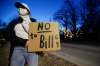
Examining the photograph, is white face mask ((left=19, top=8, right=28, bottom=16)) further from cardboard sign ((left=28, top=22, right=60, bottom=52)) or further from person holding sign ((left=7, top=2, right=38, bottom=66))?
cardboard sign ((left=28, top=22, right=60, bottom=52))

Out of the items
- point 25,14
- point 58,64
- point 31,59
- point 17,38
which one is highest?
point 25,14

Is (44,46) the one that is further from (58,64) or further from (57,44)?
(58,64)

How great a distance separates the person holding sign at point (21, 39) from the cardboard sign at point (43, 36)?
0.20 feet

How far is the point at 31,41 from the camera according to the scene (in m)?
3.71

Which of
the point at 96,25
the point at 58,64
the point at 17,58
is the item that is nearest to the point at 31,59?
the point at 17,58

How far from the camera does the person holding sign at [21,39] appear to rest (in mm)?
3596

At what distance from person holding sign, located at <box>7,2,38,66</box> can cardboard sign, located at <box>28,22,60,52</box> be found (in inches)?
2.4

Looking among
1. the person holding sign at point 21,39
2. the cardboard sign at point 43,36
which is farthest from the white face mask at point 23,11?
the cardboard sign at point 43,36

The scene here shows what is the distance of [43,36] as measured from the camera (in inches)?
147

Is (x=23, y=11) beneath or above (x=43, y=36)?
above

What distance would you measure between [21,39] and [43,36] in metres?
0.27

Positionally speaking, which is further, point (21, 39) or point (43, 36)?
point (43, 36)

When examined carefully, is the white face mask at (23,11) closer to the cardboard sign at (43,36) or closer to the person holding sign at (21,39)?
the person holding sign at (21,39)

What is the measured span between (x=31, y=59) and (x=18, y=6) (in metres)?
0.59
